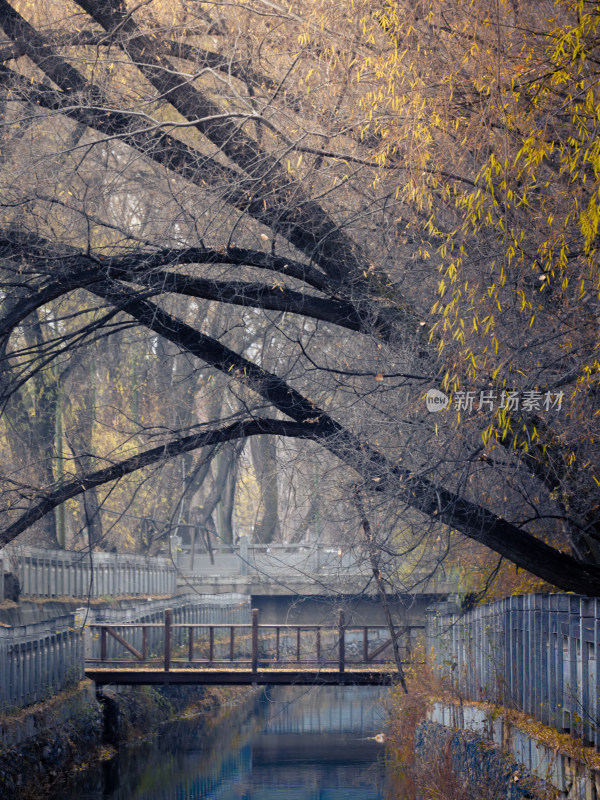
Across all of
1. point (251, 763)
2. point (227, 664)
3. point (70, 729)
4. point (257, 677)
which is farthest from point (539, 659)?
point (227, 664)

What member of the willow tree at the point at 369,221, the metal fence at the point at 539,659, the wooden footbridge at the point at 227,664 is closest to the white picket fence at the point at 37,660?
the wooden footbridge at the point at 227,664

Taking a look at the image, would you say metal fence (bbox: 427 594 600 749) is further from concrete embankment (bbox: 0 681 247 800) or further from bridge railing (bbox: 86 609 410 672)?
concrete embankment (bbox: 0 681 247 800)

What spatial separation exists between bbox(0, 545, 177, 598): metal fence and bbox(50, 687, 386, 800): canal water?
10.4 feet

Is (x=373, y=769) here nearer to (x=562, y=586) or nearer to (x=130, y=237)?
(x=562, y=586)

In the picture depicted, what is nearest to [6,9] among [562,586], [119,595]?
[562,586]

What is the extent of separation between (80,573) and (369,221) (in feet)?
55.6

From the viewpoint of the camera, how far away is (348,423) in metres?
11.2

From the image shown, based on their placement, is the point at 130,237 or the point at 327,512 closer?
the point at 130,237

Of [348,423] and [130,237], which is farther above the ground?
[130,237]

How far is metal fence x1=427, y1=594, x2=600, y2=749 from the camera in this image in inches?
310

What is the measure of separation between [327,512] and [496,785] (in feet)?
11.2

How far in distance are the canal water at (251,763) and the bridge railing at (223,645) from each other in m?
1.11

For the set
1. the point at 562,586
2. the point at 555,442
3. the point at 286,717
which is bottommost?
the point at 286,717

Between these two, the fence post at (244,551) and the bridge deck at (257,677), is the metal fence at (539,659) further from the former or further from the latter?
the fence post at (244,551)
